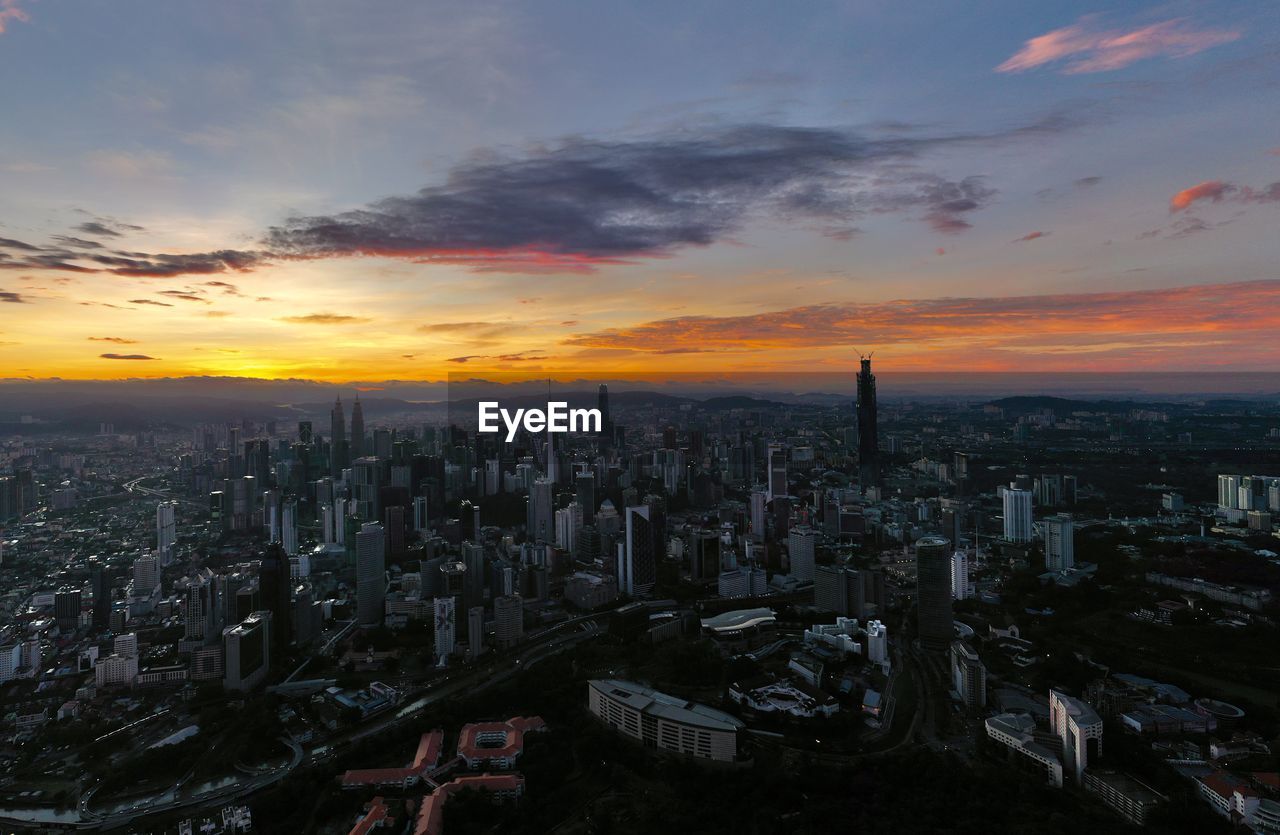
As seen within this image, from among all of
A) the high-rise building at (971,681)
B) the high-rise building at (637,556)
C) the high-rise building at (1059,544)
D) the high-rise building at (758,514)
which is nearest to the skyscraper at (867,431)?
the high-rise building at (758,514)

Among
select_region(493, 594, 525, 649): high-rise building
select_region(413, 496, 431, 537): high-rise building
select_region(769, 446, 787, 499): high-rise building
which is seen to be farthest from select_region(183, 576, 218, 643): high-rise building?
select_region(769, 446, 787, 499): high-rise building

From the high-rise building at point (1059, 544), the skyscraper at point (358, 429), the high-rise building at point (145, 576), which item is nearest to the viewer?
the high-rise building at point (145, 576)

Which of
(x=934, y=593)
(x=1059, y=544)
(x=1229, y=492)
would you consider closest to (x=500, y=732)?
(x=934, y=593)

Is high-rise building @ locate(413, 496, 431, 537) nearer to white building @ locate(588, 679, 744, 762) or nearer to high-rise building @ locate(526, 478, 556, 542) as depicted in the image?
high-rise building @ locate(526, 478, 556, 542)

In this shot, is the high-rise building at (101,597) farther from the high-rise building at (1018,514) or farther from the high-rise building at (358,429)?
the high-rise building at (1018,514)

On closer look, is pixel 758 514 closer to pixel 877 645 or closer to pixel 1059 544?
pixel 1059 544

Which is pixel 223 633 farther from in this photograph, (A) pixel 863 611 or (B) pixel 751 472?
(B) pixel 751 472

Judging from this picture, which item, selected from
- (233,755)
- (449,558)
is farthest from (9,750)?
(449,558)
